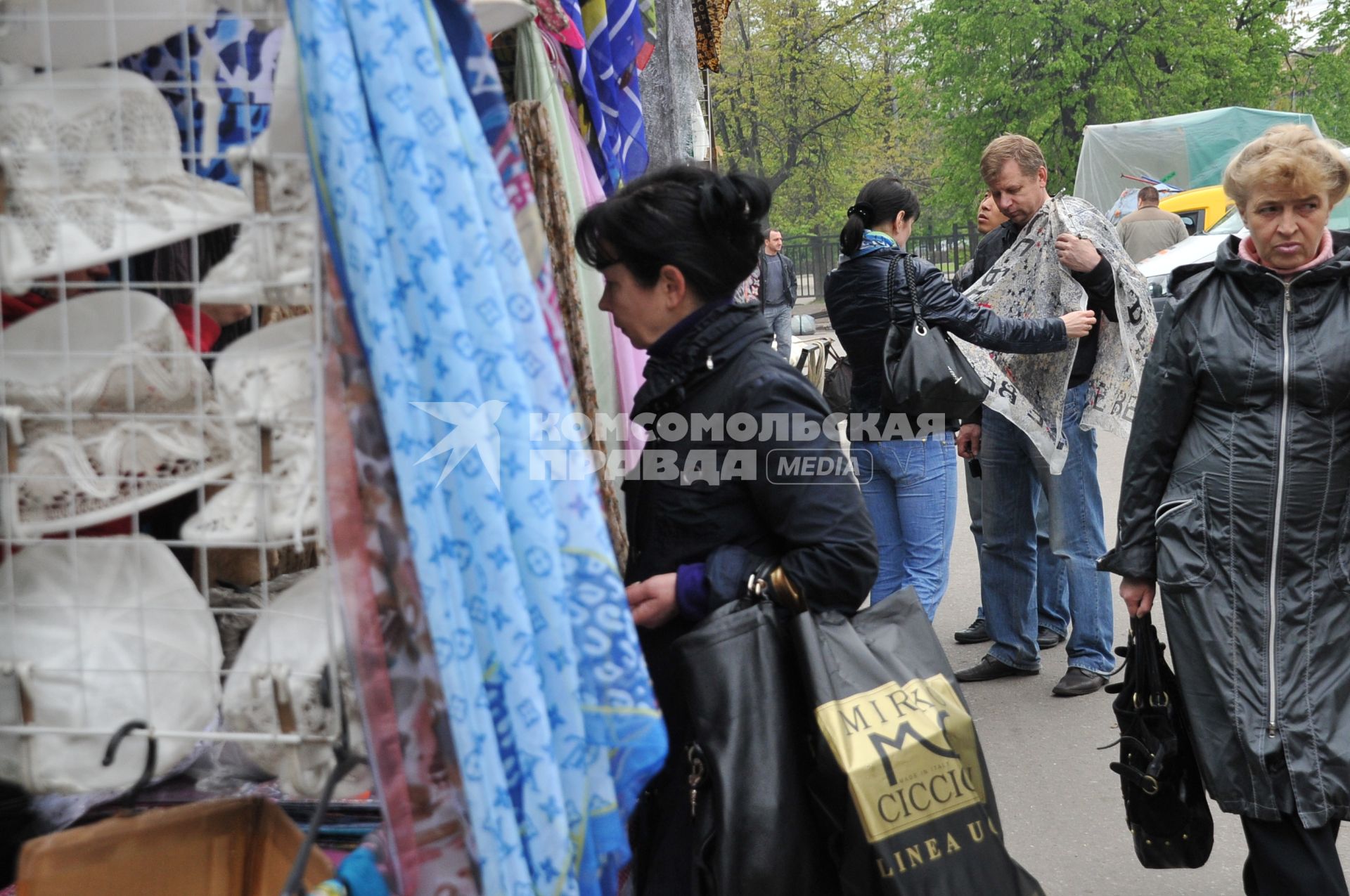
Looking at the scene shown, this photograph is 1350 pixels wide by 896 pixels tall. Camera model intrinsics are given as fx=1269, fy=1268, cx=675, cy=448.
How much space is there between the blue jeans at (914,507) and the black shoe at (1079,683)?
59 cm

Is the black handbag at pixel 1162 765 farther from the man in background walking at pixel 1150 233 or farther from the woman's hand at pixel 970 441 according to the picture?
the man in background walking at pixel 1150 233

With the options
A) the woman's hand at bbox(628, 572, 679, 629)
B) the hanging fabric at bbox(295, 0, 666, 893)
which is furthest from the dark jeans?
the hanging fabric at bbox(295, 0, 666, 893)

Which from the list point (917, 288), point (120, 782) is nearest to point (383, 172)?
point (120, 782)

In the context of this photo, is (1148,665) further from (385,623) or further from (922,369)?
(385,623)

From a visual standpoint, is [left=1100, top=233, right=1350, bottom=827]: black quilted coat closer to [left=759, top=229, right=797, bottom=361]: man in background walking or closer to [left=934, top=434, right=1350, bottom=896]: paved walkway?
[left=934, top=434, right=1350, bottom=896]: paved walkway

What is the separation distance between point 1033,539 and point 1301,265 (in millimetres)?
2350

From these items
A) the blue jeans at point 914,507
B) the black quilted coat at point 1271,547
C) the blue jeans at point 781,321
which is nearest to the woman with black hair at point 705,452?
the black quilted coat at point 1271,547

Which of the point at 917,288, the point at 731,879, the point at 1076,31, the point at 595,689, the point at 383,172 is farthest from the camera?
the point at 1076,31

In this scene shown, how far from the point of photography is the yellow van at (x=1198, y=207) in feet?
59.3

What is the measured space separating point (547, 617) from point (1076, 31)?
2769 centimetres

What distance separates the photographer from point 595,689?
1508 mm

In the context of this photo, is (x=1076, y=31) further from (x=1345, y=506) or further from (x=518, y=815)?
(x=518, y=815)

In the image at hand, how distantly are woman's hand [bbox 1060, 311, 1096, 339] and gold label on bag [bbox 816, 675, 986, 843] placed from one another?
2.83 metres

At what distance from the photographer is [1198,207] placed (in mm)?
18234
